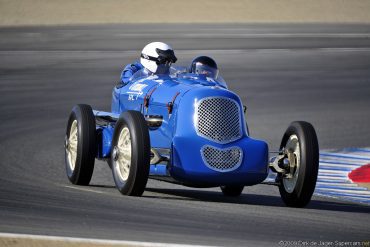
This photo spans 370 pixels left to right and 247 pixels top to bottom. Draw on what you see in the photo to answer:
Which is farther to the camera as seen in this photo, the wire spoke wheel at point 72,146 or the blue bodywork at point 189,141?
the wire spoke wheel at point 72,146

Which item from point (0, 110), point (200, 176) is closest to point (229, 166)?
point (200, 176)

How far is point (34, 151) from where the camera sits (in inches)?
634

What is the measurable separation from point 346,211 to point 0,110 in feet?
34.3

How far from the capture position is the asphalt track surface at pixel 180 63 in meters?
9.68

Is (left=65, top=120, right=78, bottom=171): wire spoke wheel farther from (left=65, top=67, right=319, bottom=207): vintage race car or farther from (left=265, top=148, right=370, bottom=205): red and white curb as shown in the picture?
(left=265, top=148, right=370, bottom=205): red and white curb

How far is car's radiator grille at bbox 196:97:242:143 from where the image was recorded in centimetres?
1150

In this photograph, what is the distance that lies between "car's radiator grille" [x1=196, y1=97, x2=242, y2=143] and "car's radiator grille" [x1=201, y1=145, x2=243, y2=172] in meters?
0.14

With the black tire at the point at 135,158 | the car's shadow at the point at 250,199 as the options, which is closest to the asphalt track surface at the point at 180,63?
the car's shadow at the point at 250,199

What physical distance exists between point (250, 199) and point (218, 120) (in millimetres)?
1382

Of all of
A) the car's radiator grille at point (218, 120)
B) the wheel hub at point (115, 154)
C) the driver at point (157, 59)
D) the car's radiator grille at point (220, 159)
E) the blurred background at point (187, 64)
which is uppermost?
the driver at point (157, 59)

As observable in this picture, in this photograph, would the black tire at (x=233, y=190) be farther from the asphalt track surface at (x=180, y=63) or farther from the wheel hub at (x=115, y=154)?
the wheel hub at (x=115, y=154)

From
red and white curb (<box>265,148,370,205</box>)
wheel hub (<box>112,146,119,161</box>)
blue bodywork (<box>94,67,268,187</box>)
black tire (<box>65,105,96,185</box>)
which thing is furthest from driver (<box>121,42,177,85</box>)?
red and white curb (<box>265,148,370,205</box>)

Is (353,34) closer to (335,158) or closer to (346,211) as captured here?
(335,158)

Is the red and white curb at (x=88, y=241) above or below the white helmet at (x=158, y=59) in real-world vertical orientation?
below
